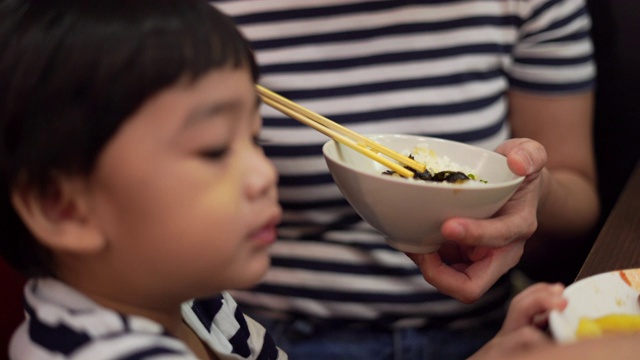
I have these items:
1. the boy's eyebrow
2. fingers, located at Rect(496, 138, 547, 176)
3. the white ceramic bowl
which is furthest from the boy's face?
fingers, located at Rect(496, 138, 547, 176)

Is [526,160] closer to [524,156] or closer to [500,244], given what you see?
[524,156]

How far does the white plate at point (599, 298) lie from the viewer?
2.27 feet

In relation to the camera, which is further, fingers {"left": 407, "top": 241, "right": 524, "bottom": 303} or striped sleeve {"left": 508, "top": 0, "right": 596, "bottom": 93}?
striped sleeve {"left": 508, "top": 0, "right": 596, "bottom": 93}

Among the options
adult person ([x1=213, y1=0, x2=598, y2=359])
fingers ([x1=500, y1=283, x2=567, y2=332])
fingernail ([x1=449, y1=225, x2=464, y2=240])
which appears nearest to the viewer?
fingers ([x1=500, y1=283, x2=567, y2=332])

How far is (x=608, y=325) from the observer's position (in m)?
0.70

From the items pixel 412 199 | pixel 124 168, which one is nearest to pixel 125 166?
pixel 124 168

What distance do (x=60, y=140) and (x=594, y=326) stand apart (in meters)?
0.56

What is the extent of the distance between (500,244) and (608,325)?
0.24 meters

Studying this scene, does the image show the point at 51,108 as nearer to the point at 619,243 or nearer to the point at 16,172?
the point at 16,172

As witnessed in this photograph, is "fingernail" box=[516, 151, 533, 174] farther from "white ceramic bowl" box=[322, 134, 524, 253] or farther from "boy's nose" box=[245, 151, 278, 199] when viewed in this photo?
"boy's nose" box=[245, 151, 278, 199]

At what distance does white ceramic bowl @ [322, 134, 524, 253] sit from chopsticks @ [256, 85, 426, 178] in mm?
24

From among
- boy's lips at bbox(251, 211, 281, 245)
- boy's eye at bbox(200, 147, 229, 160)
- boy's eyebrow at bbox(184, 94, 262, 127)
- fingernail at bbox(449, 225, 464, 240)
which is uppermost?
boy's eyebrow at bbox(184, 94, 262, 127)

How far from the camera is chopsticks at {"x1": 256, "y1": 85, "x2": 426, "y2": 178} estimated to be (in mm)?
920

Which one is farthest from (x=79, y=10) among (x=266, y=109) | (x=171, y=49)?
(x=266, y=109)
